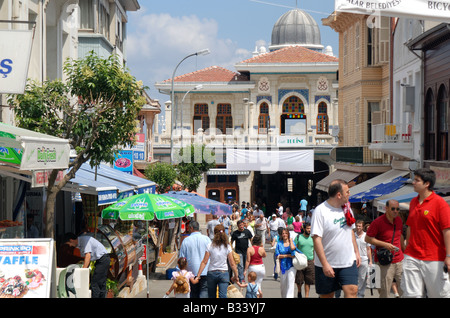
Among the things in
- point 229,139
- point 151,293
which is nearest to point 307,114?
point 229,139

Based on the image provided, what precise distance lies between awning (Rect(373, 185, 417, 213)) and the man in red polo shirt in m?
11.9

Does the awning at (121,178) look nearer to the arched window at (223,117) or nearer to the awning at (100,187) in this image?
the awning at (100,187)

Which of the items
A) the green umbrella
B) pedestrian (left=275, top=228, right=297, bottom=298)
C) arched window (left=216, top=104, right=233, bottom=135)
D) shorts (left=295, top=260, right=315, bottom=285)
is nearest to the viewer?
pedestrian (left=275, top=228, right=297, bottom=298)

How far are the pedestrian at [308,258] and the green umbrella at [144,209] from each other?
341 cm

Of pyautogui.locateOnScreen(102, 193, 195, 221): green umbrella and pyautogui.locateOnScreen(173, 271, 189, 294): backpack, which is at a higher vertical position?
pyautogui.locateOnScreen(102, 193, 195, 221): green umbrella

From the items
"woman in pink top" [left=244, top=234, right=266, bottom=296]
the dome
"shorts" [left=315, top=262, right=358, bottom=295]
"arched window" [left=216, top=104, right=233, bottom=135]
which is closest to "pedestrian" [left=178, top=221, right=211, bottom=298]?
"woman in pink top" [left=244, top=234, right=266, bottom=296]

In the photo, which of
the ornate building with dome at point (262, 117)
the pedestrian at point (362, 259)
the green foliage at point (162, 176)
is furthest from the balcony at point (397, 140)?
the ornate building with dome at point (262, 117)

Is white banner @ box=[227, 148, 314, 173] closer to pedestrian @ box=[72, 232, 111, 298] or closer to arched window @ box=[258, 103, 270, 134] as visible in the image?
arched window @ box=[258, 103, 270, 134]

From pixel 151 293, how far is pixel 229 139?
1472 inches

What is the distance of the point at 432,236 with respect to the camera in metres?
8.93

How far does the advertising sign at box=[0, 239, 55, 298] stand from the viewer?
9555mm

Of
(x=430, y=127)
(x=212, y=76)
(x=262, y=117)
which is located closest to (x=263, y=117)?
(x=262, y=117)

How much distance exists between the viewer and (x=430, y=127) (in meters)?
26.0

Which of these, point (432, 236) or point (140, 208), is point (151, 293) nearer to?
point (140, 208)
